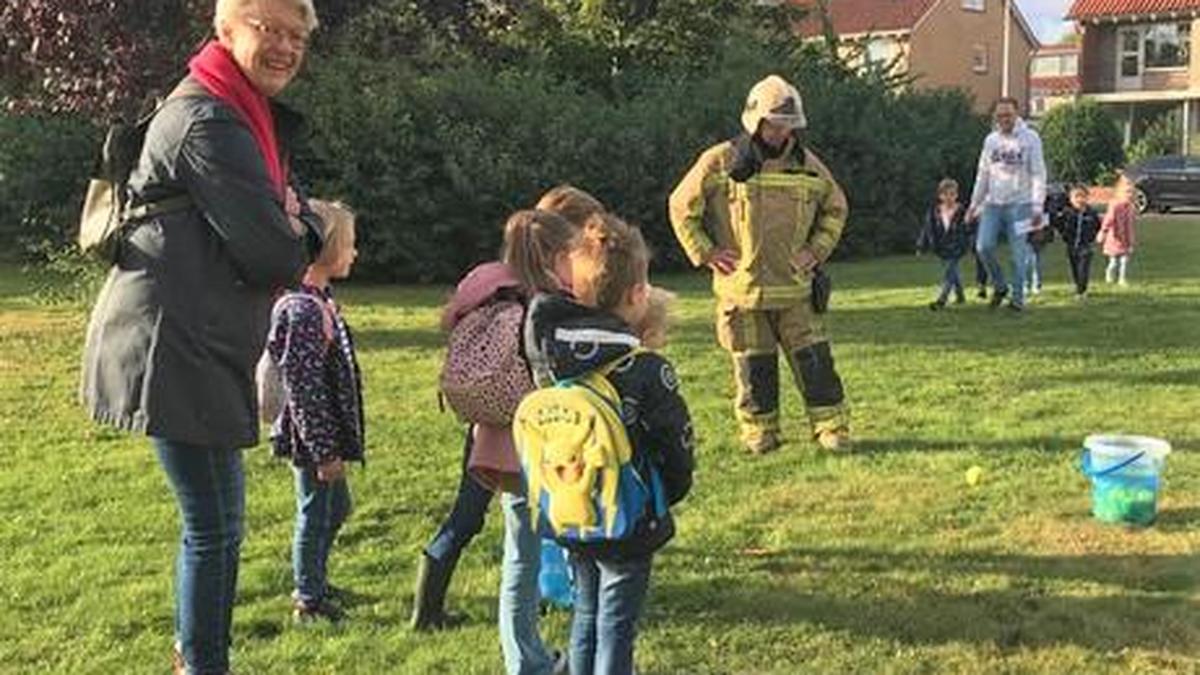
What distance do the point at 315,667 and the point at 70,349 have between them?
8.19 m

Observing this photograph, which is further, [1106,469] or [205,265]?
[1106,469]

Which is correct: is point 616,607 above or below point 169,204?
below

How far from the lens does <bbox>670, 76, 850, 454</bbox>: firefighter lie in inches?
289

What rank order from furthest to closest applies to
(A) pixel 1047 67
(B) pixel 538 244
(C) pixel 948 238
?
1. (A) pixel 1047 67
2. (C) pixel 948 238
3. (B) pixel 538 244

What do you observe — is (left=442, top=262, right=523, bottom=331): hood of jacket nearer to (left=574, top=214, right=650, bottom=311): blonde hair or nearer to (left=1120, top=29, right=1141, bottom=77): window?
(left=574, top=214, right=650, bottom=311): blonde hair

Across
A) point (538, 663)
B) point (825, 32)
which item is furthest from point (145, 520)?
point (825, 32)

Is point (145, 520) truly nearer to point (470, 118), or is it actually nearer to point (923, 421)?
point (923, 421)

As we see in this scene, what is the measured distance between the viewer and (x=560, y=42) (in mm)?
24562

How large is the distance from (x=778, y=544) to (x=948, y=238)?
9295 millimetres

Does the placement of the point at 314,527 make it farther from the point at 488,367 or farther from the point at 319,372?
the point at 488,367

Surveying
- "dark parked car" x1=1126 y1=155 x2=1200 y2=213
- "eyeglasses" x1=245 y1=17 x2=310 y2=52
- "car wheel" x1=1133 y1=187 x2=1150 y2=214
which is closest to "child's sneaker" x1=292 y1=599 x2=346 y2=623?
"eyeglasses" x1=245 y1=17 x2=310 y2=52

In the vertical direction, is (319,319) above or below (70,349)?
above

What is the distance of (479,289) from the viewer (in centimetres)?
440

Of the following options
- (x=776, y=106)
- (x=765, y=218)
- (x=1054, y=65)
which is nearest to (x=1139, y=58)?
(x=1054, y=65)
